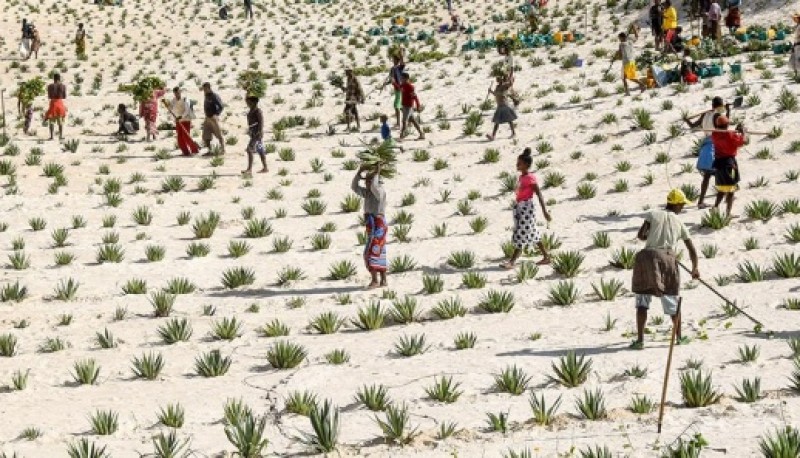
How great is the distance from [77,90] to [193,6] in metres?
21.5

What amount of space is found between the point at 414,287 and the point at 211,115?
444 inches

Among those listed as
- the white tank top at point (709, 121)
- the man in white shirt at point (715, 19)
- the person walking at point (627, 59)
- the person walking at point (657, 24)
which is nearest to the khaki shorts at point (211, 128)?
the person walking at point (627, 59)

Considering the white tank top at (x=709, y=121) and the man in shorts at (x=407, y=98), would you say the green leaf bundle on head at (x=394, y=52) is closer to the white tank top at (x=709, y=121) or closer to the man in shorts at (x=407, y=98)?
the man in shorts at (x=407, y=98)

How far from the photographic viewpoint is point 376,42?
40781 millimetres

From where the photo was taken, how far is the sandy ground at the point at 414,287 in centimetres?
794

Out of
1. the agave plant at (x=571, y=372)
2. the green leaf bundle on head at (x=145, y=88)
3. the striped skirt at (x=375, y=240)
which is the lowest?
the agave plant at (x=571, y=372)

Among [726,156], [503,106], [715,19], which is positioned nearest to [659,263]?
[726,156]

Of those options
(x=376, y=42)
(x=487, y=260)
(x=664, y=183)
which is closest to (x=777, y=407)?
(x=487, y=260)

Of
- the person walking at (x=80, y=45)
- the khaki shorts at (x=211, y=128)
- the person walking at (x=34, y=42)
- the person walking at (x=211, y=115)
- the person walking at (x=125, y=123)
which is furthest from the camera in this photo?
the person walking at (x=80, y=45)

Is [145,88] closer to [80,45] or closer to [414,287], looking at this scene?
[414,287]

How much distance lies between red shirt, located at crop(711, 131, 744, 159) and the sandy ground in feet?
3.49

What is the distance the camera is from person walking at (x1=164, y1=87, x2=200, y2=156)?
23.1m

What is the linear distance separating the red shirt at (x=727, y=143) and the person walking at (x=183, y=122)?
43.9 feet

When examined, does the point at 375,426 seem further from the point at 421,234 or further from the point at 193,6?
the point at 193,6
